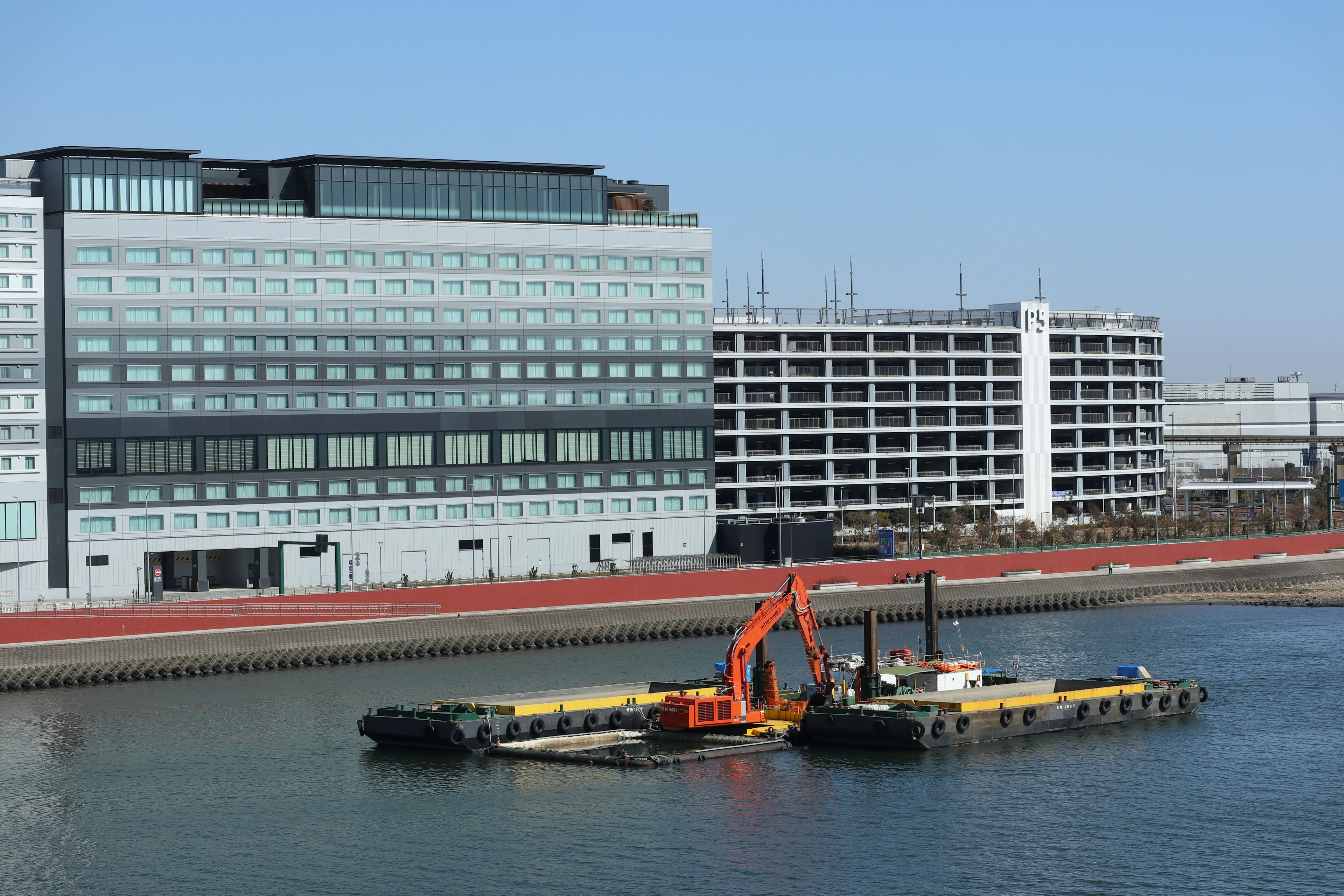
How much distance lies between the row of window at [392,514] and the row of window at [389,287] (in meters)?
15.1

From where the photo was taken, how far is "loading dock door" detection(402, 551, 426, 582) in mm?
115500

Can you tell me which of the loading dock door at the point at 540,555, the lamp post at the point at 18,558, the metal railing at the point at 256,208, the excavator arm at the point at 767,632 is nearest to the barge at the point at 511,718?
the excavator arm at the point at 767,632

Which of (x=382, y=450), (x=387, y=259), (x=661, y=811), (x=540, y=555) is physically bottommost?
(x=661, y=811)

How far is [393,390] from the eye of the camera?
116 m

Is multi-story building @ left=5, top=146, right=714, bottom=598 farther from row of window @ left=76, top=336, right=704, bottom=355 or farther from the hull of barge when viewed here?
the hull of barge

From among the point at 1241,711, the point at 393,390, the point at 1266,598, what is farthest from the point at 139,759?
the point at 1266,598

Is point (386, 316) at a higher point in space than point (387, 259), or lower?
lower

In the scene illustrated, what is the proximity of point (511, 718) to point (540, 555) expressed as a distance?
178ft

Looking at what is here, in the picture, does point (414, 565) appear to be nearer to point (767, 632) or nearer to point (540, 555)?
point (540, 555)

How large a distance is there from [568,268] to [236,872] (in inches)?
3033

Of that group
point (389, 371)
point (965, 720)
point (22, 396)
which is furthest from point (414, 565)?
point (965, 720)

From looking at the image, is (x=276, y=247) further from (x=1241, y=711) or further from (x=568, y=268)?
(x=1241, y=711)

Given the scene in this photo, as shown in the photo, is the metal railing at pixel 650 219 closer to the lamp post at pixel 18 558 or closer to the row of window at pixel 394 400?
the row of window at pixel 394 400

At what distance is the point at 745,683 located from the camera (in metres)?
67.1
